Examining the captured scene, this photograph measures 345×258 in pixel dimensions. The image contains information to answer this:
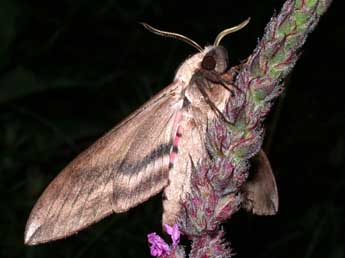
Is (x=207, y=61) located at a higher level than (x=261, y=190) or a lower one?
higher

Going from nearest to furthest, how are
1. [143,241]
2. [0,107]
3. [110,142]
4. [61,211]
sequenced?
[61,211] < [110,142] < [143,241] < [0,107]

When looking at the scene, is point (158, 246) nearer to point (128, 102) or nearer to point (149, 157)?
point (149, 157)

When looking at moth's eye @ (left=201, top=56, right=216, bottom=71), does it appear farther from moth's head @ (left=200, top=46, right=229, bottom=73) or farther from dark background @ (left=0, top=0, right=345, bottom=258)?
dark background @ (left=0, top=0, right=345, bottom=258)

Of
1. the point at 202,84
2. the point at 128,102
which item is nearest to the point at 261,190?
the point at 202,84

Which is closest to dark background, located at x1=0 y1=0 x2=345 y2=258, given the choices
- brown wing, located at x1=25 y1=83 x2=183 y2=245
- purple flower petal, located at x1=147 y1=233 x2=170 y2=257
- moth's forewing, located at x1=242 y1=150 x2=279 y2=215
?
moth's forewing, located at x1=242 y1=150 x2=279 y2=215

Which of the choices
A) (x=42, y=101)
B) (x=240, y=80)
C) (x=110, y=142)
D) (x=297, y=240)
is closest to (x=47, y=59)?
(x=42, y=101)

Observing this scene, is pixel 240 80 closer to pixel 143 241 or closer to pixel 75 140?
pixel 143 241

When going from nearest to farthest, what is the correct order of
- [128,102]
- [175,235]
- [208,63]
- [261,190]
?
[175,235], [208,63], [261,190], [128,102]
